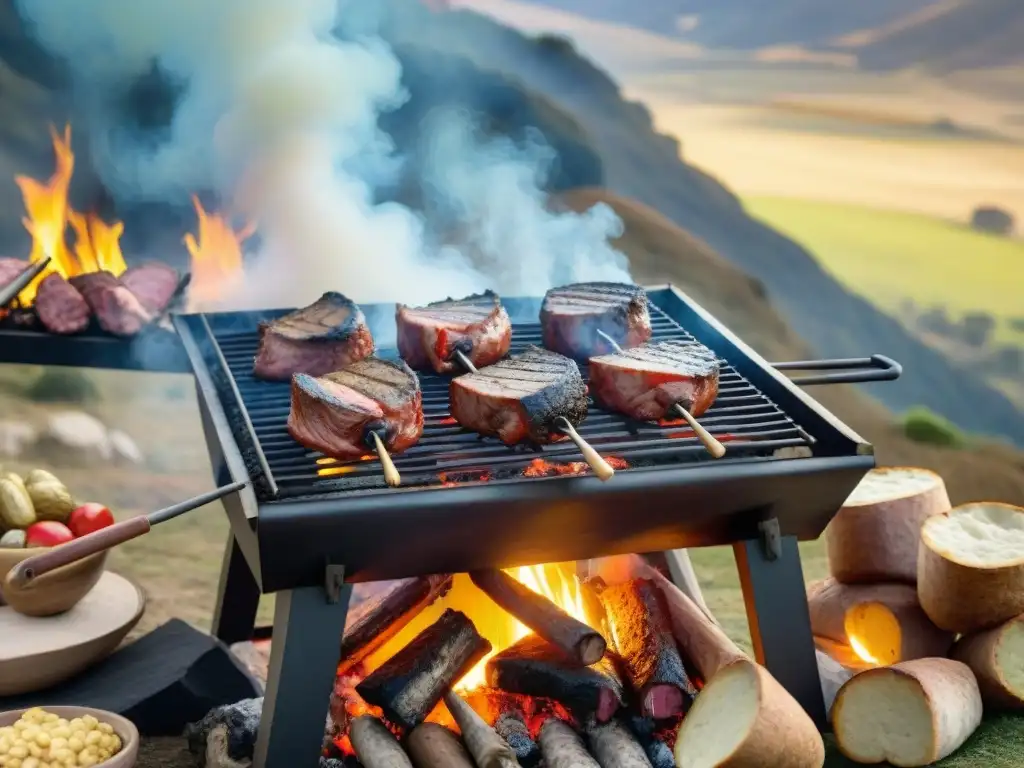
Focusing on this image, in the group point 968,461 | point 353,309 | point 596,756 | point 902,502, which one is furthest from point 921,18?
point 596,756

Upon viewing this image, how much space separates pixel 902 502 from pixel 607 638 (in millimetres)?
1542

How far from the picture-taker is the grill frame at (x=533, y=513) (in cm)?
330

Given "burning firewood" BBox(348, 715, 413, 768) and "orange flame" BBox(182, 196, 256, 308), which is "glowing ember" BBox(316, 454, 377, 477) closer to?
"burning firewood" BBox(348, 715, 413, 768)

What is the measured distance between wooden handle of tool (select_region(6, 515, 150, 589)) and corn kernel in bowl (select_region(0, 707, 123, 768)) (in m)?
0.84

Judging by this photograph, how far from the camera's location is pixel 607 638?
4.42m

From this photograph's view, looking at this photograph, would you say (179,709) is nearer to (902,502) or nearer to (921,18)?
(902,502)

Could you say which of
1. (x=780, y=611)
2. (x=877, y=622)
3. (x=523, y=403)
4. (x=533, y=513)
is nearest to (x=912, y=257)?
(x=877, y=622)

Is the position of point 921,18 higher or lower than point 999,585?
higher

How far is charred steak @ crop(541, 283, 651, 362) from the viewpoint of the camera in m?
4.43

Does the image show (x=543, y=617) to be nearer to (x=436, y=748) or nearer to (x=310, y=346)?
(x=436, y=748)

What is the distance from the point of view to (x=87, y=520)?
194 inches

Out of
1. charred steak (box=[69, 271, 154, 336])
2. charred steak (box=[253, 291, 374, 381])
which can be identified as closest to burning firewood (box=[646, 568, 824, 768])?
charred steak (box=[253, 291, 374, 381])

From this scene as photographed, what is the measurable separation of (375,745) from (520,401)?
127 centimetres

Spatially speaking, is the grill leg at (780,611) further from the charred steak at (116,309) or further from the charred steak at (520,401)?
the charred steak at (116,309)
